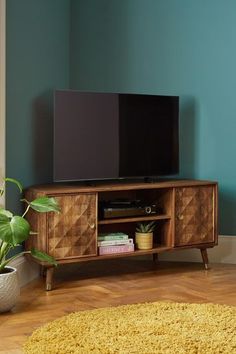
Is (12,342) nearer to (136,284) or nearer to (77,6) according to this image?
(136,284)

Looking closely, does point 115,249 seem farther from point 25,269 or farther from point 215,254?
point 215,254

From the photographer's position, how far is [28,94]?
3.83m

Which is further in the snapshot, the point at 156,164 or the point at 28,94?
the point at 156,164

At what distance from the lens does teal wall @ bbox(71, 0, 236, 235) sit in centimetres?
434

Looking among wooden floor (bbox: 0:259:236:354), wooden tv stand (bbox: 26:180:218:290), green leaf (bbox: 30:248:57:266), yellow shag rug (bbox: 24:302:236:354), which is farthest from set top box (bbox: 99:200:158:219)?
yellow shag rug (bbox: 24:302:236:354)

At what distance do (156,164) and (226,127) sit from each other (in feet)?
2.05

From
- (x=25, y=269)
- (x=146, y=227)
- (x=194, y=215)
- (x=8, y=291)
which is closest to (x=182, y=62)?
(x=194, y=215)

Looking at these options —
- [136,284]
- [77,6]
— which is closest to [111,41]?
[77,6]

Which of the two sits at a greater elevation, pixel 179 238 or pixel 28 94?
pixel 28 94

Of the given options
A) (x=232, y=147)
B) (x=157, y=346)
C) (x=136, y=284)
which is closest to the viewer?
(x=157, y=346)

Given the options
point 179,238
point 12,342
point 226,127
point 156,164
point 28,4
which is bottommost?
point 12,342

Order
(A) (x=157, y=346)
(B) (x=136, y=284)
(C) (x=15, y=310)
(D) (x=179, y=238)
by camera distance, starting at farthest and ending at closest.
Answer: (D) (x=179, y=238) < (B) (x=136, y=284) < (C) (x=15, y=310) < (A) (x=157, y=346)

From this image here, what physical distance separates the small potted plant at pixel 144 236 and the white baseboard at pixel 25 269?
699 mm

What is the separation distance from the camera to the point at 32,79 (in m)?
3.88
